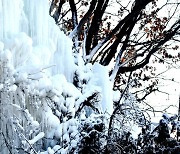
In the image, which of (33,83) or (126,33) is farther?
(126,33)

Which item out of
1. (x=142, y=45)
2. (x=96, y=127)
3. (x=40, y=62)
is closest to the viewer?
(x=96, y=127)

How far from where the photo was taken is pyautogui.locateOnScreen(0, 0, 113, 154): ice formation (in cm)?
422

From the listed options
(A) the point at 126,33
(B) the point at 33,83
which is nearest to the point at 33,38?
(B) the point at 33,83

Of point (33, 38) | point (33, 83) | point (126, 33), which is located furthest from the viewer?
point (126, 33)

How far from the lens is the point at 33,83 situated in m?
4.41

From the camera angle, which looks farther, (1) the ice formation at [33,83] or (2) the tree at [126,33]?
(2) the tree at [126,33]

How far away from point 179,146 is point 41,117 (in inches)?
79.1

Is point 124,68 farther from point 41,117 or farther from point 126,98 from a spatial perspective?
point 41,117

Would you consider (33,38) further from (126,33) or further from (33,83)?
A: (126,33)

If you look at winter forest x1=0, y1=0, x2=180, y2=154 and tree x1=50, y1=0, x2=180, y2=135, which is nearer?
winter forest x1=0, y1=0, x2=180, y2=154

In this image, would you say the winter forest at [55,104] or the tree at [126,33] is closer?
the winter forest at [55,104]

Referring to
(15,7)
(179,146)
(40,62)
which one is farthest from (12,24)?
(179,146)

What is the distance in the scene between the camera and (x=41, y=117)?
4.73m

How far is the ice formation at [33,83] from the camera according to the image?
4219 mm
